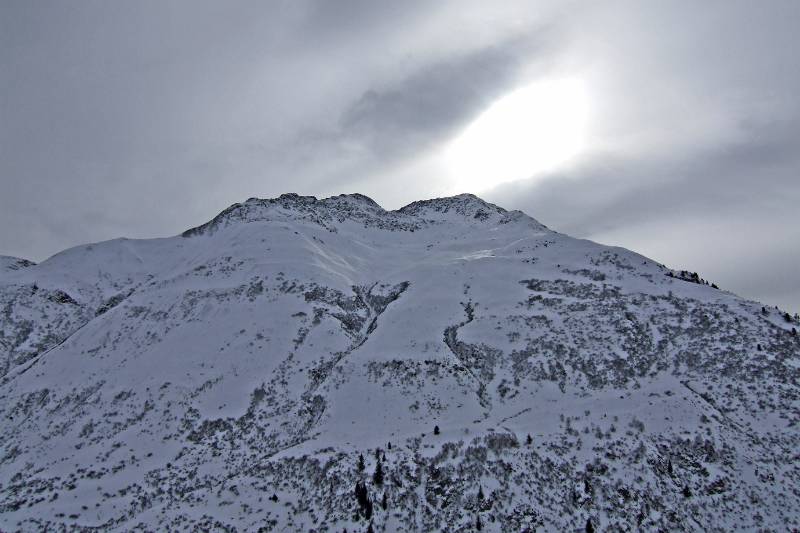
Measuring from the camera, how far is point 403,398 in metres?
44.7

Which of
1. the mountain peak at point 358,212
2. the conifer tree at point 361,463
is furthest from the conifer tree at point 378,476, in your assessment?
the mountain peak at point 358,212

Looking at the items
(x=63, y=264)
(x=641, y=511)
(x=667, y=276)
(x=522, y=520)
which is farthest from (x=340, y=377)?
(x=63, y=264)

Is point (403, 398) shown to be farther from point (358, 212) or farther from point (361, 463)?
point (358, 212)

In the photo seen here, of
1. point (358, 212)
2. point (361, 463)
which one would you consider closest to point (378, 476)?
point (361, 463)

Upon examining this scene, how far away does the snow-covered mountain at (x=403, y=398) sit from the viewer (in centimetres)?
3328

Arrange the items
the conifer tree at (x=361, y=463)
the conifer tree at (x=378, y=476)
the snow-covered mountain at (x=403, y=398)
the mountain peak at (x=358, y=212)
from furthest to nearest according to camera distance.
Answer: the mountain peak at (x=358, y=212), the conifer tree at (x=361, y=463), the conifer tree at (x=378, y=476), the snow-covered mountain at (x=403, y=398)

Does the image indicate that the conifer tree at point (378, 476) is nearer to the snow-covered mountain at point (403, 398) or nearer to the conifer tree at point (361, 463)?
the snow-covered mountain at point (403, 398)

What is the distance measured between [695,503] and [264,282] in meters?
48.4

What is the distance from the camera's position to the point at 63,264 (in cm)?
8844

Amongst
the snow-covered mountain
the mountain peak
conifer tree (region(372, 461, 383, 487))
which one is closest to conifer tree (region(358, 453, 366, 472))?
the snow-covered mountain

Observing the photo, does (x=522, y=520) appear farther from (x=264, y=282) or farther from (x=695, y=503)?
(x=264, y=282)

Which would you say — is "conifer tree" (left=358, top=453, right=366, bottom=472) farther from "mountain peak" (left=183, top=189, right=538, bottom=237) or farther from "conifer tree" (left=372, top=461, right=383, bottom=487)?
"mountain peak" (left=183, top=189, right=538, bottom=237)

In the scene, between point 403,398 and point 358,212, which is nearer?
point 403,398

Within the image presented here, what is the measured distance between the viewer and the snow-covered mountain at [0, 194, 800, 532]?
1310 inches
